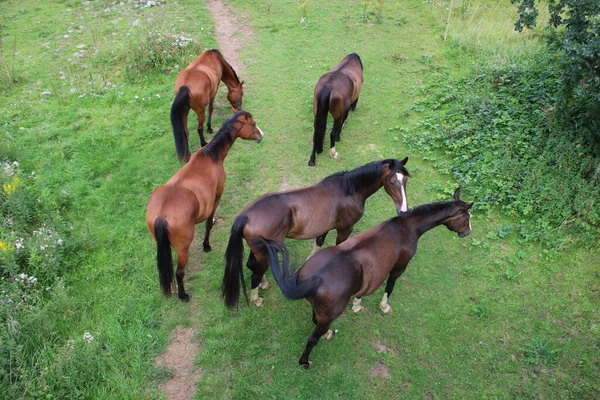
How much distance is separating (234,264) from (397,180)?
2.39m

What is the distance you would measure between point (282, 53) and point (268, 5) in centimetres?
377

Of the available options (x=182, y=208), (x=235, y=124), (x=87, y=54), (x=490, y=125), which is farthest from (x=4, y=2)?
(x=490, y=125)

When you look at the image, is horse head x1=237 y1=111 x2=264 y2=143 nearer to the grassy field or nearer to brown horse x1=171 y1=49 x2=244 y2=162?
the grassy field

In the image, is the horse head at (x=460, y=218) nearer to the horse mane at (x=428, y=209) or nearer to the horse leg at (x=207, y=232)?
the horse mane at (x=428, y=209)

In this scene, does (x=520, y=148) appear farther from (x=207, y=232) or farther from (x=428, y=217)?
(x=207, y=232)

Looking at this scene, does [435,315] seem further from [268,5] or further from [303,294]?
[268,5]

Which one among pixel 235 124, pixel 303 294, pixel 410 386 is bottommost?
pixel 410 386

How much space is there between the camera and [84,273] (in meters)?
5.11

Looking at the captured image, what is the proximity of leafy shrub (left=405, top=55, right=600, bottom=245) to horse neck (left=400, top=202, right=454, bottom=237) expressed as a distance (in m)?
2.00

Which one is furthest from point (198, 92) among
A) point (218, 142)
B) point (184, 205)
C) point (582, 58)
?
point (582, 58)

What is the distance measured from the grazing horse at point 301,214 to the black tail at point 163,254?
687 millimetres

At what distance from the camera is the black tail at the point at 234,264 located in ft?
14.0

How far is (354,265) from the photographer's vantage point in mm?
3955

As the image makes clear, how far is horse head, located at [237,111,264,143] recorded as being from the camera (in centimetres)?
593
